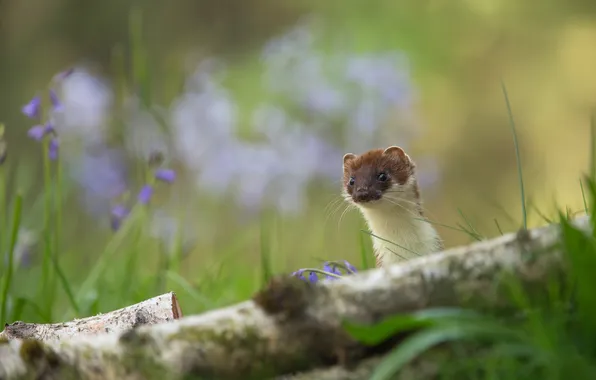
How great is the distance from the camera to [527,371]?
127cm

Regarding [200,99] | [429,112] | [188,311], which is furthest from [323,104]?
[429,112]

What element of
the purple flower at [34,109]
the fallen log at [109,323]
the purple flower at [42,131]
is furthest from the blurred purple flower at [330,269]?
the purple flower at [34,109]

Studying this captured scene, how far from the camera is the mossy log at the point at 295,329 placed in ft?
4.56

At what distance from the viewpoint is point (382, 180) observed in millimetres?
3230

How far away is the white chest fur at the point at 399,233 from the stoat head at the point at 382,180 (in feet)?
0.22

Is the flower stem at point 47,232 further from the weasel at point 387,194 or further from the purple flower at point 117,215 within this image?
the weasel at point 387,194

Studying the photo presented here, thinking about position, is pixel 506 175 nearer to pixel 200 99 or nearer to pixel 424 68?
pixel 424 68

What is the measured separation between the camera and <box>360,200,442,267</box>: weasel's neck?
9.72 ft

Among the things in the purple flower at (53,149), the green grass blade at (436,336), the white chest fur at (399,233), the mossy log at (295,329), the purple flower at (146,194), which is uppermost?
the purple flower at (53,149)

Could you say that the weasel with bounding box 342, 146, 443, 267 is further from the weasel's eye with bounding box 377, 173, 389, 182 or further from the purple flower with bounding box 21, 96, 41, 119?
the purple flower with bounding box 21, 96, 41, 119

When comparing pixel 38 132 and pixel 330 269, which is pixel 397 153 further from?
pixel 38 132

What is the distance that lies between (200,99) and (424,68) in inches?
171

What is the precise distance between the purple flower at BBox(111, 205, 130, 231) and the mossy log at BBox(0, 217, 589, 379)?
222 centimetres

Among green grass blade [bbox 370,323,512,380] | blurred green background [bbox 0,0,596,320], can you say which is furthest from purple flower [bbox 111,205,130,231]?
blurred green background [bbox 0,0,596,320]
